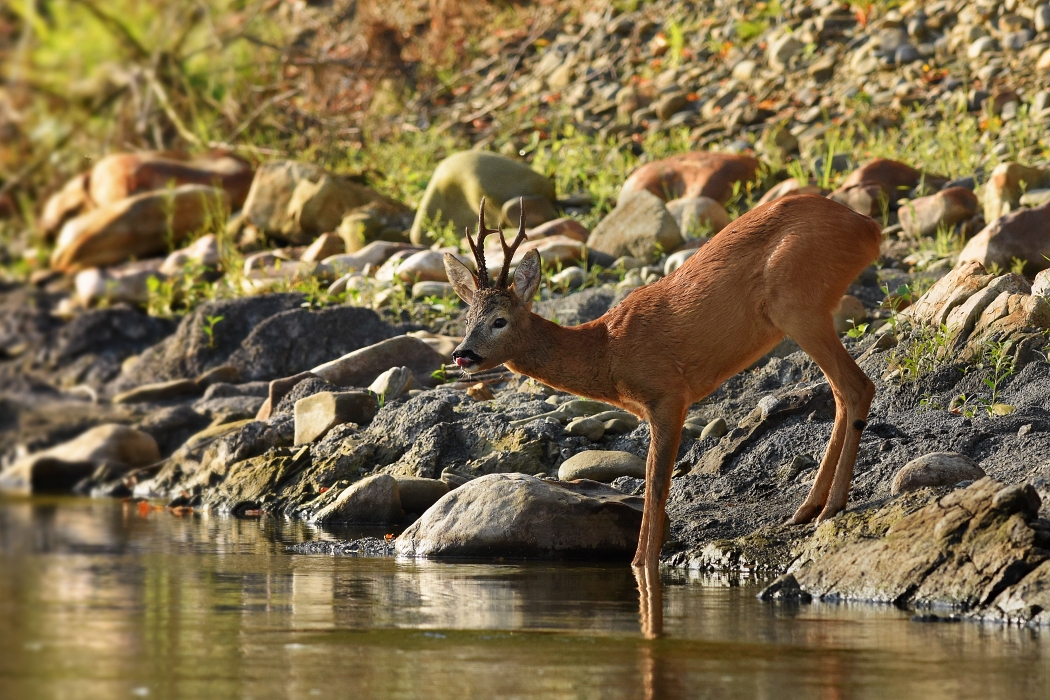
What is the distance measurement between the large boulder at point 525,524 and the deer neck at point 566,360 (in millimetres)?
548

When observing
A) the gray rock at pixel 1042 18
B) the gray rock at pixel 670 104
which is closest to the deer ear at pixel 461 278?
the gray rock at pixel 670 104

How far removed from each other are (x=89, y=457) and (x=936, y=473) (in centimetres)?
621

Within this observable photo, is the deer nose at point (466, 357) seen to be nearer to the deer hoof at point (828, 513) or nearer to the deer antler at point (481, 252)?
the deer antler at point (481, 252)

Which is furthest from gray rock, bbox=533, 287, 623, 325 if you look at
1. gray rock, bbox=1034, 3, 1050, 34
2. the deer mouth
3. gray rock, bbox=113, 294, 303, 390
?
gray rock, bbox=1034, 3, 1050, 34

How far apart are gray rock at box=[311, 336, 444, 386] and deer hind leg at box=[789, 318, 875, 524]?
4140 mm

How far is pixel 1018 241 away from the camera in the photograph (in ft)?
29.5

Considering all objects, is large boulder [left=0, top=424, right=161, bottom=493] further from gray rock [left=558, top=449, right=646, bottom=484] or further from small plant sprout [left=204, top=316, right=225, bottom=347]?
gray rock [left=558, top=449, right=646, bottom=484]

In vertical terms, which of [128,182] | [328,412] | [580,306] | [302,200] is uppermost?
[128,182]

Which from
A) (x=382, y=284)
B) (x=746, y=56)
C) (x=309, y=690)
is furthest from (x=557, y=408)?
(x=746, y=56)

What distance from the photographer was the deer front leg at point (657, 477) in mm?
6262

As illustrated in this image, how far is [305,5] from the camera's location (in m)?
20.3

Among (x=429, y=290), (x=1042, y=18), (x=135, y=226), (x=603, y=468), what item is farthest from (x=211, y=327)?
(x=1042, y=18)

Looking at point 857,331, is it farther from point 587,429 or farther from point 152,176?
point 152,176

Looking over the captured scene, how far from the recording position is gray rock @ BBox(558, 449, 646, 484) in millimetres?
7590
